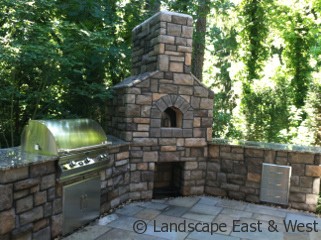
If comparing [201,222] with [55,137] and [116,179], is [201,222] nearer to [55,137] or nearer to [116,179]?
[116,179]

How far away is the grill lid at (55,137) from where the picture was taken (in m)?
3.90

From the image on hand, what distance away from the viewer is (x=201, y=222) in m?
4.80

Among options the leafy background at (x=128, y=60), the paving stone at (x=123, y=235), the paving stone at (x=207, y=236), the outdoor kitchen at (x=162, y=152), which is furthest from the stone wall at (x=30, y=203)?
the leafy background at (x=128, y=60)

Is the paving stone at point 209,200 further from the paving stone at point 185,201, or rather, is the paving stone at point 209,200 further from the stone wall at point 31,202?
the stone wall at point 31,202

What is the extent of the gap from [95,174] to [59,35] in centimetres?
279

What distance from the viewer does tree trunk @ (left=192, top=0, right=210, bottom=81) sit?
8.55 metres

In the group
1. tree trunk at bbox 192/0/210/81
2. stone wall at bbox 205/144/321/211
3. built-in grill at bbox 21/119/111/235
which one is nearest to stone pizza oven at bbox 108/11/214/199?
stone wall at bbox 205/144/321/211

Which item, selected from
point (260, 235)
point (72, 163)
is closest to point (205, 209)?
point (260, 235)

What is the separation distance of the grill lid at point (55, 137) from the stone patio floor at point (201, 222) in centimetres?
121

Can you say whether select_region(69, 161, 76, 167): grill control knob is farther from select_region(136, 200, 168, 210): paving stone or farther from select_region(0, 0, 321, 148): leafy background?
select_region(0, 0, 321, 148): leafy background

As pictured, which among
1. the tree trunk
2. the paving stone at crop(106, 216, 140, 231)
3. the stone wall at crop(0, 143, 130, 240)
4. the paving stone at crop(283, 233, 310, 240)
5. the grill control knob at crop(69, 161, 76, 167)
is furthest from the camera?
the tree trunk

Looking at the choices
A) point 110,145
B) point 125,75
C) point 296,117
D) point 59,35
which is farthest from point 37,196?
point 296,117

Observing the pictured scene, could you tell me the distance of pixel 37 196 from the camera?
12.0 feet

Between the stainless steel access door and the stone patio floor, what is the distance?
0.40ft
